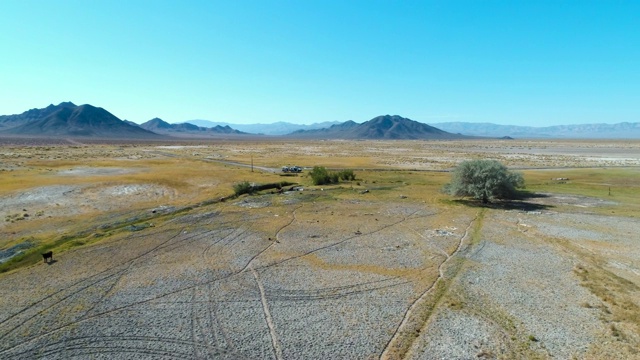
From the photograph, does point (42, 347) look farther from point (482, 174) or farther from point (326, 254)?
point (482, 174)

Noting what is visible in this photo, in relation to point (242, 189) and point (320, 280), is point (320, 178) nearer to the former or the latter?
point (242, 189)

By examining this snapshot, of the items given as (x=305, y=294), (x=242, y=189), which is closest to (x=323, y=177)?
(x=242, y=189)

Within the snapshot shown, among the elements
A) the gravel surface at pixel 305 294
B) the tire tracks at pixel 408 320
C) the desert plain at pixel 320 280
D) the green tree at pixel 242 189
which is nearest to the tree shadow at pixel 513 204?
the desert plain at pixel 320 280

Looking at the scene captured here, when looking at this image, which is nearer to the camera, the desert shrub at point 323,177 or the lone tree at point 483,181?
the lone tree at point 483,181

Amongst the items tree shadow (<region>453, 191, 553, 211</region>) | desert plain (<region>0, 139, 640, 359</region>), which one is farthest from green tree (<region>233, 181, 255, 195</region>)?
tree shadow (<region>453, 191, 553, 211</region>)

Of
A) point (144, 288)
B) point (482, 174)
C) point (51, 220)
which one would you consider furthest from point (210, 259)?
point (482, 174)

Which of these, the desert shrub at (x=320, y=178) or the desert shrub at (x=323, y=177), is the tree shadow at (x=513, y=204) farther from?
the desert shrub at (x=320, y=178)
